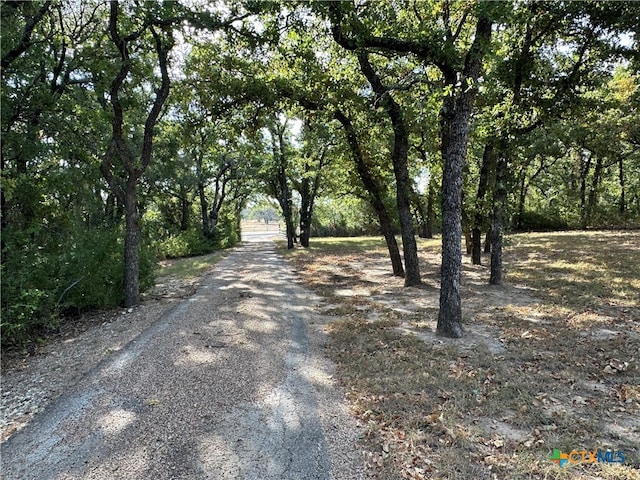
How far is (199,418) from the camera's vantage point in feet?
10.2

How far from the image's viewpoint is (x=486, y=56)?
4.95 m

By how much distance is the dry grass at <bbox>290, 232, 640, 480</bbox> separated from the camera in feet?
8.29

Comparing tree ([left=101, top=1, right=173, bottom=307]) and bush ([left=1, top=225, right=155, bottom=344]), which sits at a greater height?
tree ([left=101, top=1, right=173, bottom=307])

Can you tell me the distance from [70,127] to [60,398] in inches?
229

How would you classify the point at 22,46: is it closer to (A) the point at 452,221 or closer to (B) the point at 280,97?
(B) the point at 280,97

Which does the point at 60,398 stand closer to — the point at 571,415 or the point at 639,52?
the point at 571,415

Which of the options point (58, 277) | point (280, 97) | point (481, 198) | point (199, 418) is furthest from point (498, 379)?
point (280, 97)

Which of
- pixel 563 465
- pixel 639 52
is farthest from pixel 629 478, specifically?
pixel 639 52

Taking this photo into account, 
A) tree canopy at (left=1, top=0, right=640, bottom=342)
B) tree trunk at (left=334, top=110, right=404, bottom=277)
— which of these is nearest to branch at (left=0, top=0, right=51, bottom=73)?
tree canopy at (left=1, top=0, right=640, bottom=342)

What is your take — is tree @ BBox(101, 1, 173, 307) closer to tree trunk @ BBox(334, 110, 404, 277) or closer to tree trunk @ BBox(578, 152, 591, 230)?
tree trunk @ BBox(334, 110, 404, 277)

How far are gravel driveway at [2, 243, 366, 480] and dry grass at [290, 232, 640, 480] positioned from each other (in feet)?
1.21

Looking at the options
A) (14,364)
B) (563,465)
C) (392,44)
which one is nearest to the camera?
(563,465)

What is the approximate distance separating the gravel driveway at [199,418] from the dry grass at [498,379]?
1.21 ft

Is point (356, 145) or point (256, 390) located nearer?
point (256, 390)
